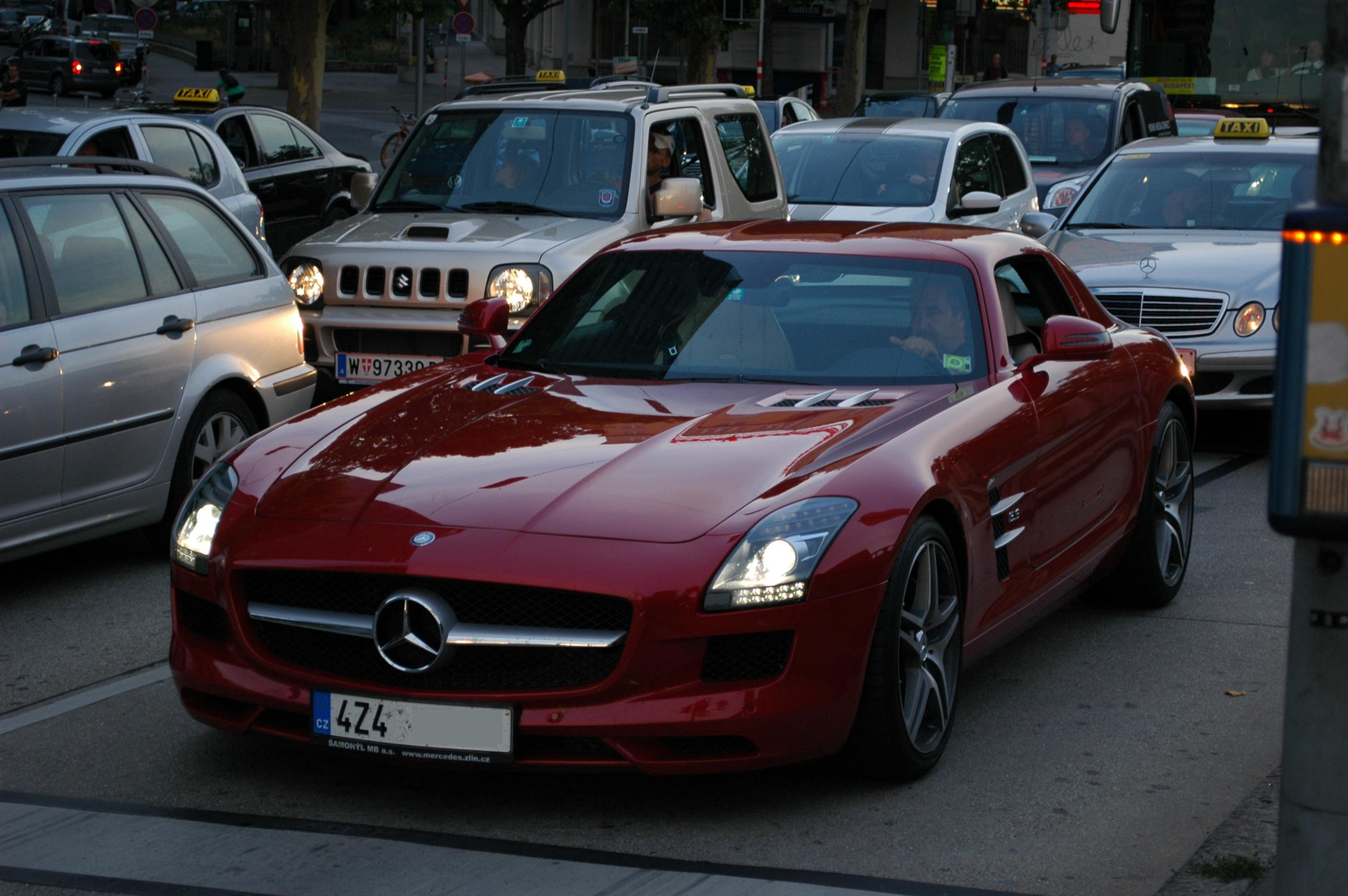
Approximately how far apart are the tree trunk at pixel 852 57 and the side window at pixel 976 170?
1044 inches

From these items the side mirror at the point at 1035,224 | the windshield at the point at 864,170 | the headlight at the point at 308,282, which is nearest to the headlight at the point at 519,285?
the headlight at the point at 308,282

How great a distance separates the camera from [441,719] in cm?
443

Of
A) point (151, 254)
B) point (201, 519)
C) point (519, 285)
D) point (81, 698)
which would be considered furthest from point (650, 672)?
point (519, 285)

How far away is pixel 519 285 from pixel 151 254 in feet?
9.06

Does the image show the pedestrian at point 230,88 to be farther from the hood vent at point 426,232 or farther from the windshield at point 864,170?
the hood vent at point 426,232

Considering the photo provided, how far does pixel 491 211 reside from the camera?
435 inches

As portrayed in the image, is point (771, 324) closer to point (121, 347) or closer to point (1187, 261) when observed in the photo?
point (121, 347)

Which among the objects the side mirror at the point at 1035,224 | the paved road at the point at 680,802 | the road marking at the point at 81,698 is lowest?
the road marking at the point at 81,698

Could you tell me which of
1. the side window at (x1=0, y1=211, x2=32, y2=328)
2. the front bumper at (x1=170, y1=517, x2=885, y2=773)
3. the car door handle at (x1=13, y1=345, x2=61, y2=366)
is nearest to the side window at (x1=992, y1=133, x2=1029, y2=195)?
the side window at (x1=0, y1=211, x2=32, y2=328)

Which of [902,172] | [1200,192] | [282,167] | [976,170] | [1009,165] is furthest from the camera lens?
[282,167]

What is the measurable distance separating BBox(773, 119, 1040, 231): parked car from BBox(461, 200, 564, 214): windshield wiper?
125 inches

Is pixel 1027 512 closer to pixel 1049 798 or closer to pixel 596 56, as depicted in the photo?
pixel 1049 798

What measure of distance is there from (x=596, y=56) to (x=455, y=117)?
176 ft

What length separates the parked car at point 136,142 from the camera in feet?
42.4
